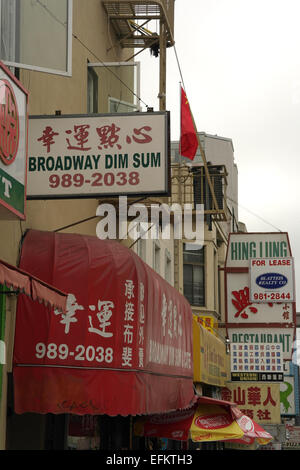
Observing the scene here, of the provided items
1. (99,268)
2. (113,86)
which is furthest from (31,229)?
(113,86)

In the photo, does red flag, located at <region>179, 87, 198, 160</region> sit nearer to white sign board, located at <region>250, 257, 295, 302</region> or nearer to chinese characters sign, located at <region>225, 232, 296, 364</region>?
chinese characters sign, located at <region>225, 232, 296, 364</region>

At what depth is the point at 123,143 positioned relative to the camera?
1089cm

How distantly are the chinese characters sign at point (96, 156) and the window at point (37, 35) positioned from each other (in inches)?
37.5

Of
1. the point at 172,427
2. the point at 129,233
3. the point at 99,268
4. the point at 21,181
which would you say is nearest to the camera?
the point at 21,181

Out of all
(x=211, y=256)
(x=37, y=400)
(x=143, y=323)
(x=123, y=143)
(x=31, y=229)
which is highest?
(x=211, y=256)

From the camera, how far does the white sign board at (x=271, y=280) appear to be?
1016 inches

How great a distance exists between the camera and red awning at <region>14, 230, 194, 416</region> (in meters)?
10.4

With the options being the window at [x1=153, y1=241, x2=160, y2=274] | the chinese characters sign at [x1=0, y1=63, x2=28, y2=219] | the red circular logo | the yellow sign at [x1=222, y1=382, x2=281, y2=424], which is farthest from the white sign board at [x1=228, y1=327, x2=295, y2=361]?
the red circular logo

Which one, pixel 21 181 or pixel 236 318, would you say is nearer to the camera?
pixel 21 181

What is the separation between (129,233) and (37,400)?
932 centimetres

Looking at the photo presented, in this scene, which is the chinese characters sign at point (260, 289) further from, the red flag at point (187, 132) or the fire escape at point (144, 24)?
the fire escape at point (144, 24)

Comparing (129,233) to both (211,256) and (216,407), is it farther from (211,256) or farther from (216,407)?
(211,256)
